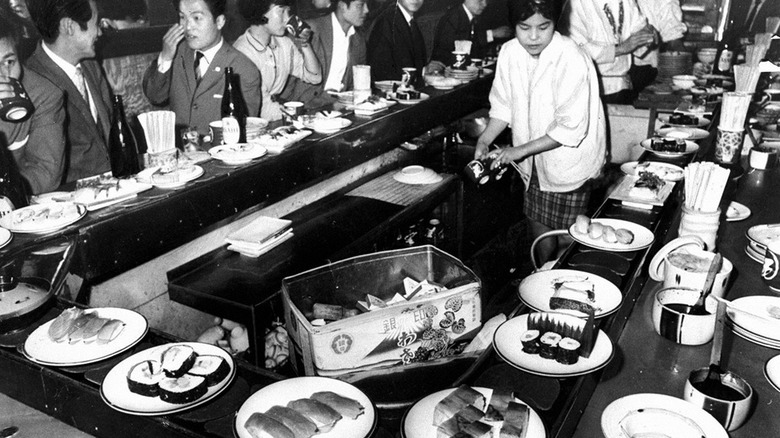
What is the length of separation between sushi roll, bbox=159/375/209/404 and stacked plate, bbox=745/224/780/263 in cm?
205

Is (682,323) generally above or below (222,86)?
below

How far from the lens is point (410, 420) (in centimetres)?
141

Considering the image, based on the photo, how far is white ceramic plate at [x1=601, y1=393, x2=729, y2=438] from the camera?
1384 mm

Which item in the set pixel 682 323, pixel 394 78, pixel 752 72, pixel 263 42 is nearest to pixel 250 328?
pixel 682 323

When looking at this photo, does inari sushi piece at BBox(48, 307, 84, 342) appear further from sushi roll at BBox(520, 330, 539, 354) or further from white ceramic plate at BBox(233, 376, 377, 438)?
sushi roll at BBox(520, 330, 539, 354)

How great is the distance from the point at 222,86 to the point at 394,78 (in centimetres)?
248

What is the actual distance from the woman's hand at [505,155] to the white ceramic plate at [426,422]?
203 cm

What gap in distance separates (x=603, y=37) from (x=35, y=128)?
5.10 metres

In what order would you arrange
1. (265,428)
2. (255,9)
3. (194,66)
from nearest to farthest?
(265,428), (194,66), (255,9)

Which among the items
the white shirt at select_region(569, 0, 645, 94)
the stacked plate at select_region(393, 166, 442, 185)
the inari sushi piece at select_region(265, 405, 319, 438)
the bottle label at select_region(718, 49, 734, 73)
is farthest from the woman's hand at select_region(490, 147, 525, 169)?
the bottle label at select_region(718, 49, 734, 73)

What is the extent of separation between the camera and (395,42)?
19.9 feet

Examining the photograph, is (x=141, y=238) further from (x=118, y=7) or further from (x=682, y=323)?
(x=682, y=323)

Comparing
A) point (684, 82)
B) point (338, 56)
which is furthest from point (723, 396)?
point (684, 82)

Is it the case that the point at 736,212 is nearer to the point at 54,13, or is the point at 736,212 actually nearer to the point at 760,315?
the point at 760,315
